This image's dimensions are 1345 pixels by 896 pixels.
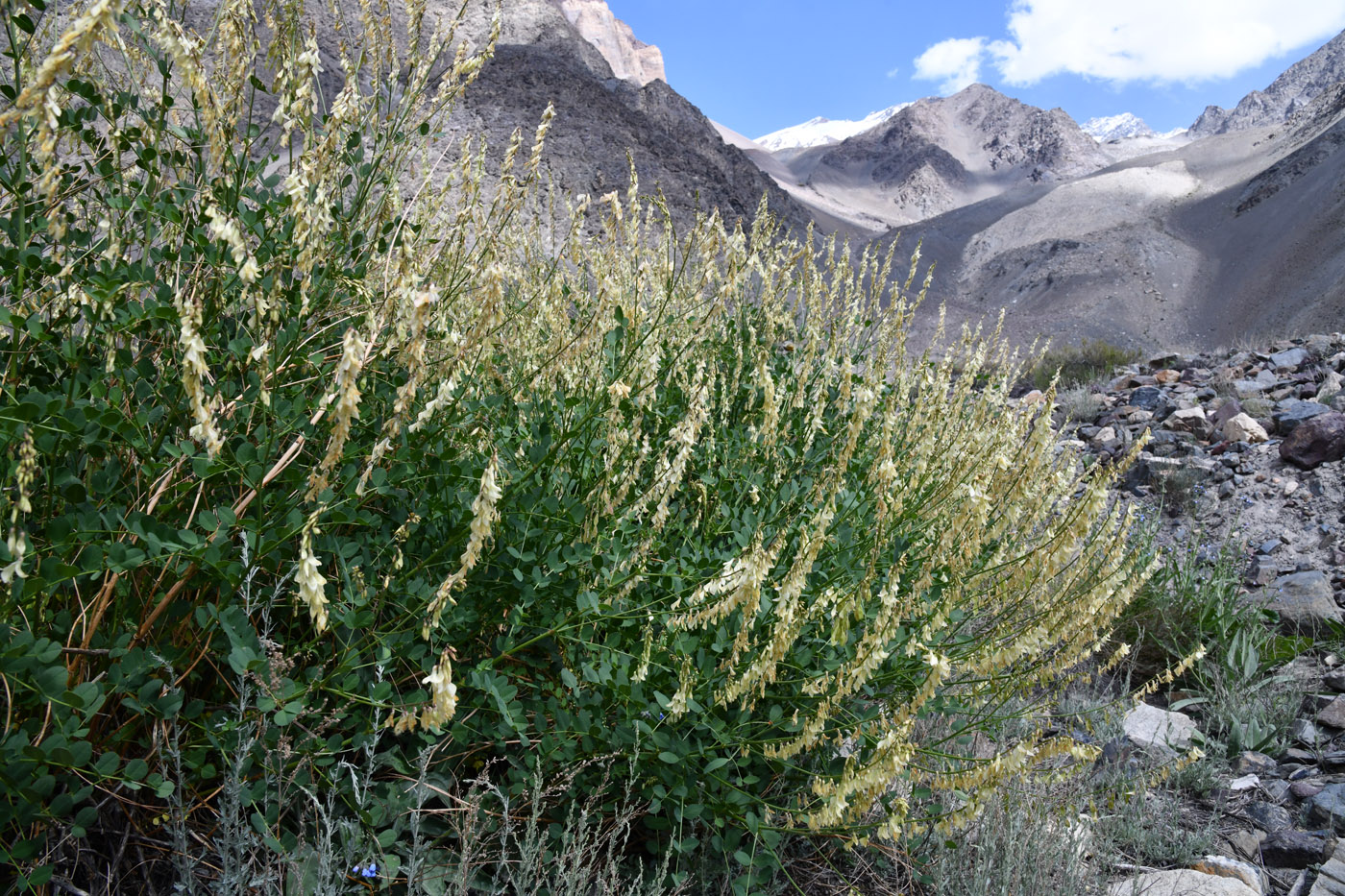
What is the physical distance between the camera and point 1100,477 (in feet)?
6.30

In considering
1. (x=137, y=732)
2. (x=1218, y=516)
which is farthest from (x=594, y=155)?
(x=137, y=732)

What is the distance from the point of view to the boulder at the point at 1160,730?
3381mm

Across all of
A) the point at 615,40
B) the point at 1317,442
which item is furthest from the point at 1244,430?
the point at 615,40

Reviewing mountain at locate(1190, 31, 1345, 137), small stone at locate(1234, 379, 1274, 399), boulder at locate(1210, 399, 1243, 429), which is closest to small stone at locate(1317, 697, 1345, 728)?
boulder at locate(1210, 399, 1243, 429)

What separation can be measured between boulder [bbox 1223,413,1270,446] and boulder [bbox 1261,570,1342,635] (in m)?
2.54

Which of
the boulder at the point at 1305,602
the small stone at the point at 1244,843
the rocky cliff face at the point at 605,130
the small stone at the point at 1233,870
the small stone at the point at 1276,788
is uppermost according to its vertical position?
the rocky cliff face at the point at 605,130

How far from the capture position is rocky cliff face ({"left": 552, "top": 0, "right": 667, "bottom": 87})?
299 ft

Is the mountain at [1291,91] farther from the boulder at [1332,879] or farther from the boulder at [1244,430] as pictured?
the boulder at [1332,879]

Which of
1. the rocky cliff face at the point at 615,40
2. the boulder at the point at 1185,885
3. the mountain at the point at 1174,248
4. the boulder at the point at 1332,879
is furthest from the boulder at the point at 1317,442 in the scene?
the rocky cliff face at the point at 615,40

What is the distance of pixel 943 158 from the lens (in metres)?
63.2

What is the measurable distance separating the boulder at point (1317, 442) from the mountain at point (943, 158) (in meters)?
51.6

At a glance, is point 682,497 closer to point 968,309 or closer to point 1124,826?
point 1124,826

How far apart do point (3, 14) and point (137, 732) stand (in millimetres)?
1470

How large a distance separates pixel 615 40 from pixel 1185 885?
10707cm
